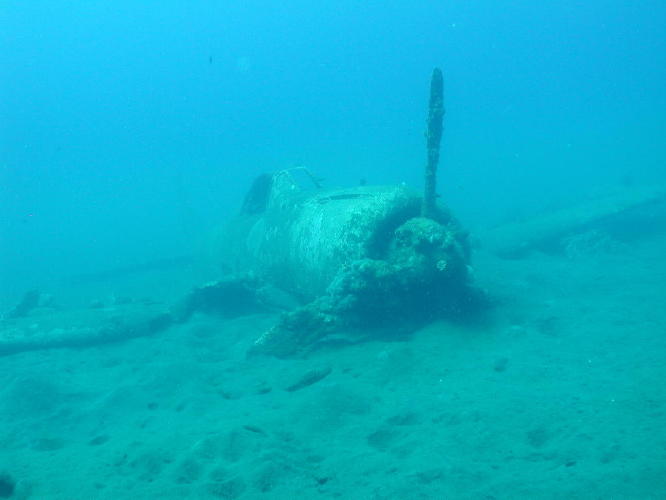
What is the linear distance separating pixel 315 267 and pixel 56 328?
565cm

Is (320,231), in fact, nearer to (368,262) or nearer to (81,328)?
(368,262)

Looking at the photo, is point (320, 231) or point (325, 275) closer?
point (325, 275)

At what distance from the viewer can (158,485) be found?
173 inches

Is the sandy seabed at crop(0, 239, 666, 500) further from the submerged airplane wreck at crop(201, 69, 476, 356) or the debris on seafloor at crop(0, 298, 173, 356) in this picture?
the debris on seafloor at crop(0, 298, 173, 356)

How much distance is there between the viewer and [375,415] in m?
5.34

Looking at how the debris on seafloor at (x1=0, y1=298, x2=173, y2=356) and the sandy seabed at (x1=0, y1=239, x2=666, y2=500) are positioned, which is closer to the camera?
the sandy seabed at (x1=0, y1=239, x2=666, y2=500)

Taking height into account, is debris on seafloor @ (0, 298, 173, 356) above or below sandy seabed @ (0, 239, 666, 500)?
below

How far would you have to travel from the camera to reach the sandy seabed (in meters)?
4.00

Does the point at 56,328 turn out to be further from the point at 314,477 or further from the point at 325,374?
Result: the point at 314,477

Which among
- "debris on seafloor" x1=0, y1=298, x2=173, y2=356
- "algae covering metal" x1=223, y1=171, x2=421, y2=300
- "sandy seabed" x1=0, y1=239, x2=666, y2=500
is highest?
"algae covering metal" x1=223, y1=171, x2=421, y2=300

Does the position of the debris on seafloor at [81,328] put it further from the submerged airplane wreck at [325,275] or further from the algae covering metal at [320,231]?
the algae covering metal at [320,231]

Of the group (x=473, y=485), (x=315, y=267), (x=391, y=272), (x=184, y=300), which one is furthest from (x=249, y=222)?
(x=473, y=485)

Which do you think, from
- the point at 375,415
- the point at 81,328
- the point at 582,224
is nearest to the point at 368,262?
the point at 375,415

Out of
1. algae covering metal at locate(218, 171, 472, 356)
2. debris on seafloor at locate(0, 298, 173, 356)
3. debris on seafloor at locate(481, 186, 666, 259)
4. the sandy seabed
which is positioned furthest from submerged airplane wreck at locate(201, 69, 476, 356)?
debris on seafloor at locate(481, 186, 666, 259)
